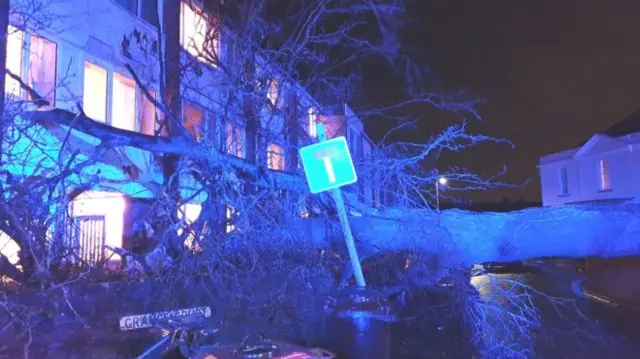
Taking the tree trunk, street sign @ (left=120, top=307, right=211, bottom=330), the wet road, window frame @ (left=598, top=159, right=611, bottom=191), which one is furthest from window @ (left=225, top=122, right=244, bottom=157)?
window frame @ (left=598, top=159, right=611, bottom=191)

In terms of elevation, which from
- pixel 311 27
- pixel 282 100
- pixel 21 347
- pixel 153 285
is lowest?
pixel 21 347

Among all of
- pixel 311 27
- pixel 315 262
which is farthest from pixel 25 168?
pixel 311 27

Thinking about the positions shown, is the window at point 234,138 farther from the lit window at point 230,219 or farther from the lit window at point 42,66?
the lit window at point 42,66

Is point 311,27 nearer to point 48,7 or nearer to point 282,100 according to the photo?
point 282,100

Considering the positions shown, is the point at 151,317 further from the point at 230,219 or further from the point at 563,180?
the point at 563,180

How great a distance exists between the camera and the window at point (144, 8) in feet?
42.8

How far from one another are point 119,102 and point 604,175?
81.8ft

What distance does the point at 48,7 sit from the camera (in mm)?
10297

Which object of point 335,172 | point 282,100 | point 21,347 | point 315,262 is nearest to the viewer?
point 335,172

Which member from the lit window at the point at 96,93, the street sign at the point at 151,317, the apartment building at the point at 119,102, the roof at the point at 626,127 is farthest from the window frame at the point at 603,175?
the street sign at the point at 151,317

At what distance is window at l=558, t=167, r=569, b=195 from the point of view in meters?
32.0

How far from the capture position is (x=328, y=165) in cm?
659

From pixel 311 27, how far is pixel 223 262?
4657 mm

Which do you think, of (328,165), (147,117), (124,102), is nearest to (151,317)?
(328,165)
